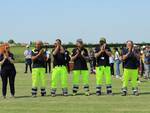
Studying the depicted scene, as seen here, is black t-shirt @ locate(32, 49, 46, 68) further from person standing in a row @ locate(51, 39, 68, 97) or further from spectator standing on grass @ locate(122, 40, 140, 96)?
spectator standing on grass @ locate(122, 40, 140, 96)

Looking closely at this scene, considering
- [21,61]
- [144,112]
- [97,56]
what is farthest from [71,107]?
[21,61]

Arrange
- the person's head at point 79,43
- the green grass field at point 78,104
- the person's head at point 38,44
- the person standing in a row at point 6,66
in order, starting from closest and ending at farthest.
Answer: the green grass field at point 78,104
the person standing in a row at point 6,66
the person's head at point 38,44
the person's head at point 79,43

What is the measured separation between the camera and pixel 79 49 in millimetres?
20453

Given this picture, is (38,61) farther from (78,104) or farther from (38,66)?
(78,104)

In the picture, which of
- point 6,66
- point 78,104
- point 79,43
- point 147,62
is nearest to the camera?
point 78,104

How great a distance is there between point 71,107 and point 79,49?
433cm

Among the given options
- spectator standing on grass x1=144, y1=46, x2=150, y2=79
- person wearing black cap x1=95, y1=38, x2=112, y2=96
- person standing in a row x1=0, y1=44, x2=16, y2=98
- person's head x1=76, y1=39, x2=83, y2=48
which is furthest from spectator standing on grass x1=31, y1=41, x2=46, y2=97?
spectator standing on grass x1=144, y1=46, x2=150, y2=79

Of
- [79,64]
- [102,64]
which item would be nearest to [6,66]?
[79,64]

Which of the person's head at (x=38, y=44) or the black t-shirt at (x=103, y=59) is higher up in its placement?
the person's head at (x=38, y=44)

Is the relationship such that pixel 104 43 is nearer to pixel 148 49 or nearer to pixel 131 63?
pixel 131 63

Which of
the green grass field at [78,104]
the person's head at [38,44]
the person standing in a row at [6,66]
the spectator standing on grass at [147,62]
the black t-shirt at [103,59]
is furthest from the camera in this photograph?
the spectator standing on grass at [147,62]

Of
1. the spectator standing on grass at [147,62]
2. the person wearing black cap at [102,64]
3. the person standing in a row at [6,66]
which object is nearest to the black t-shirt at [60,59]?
the person wearing black cap at [102,64]

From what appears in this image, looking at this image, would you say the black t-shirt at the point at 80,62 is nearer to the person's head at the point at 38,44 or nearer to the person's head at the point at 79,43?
the person's head at the point at 79,43

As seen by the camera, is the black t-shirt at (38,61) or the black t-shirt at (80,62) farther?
the black t-shirt at (80,62)
